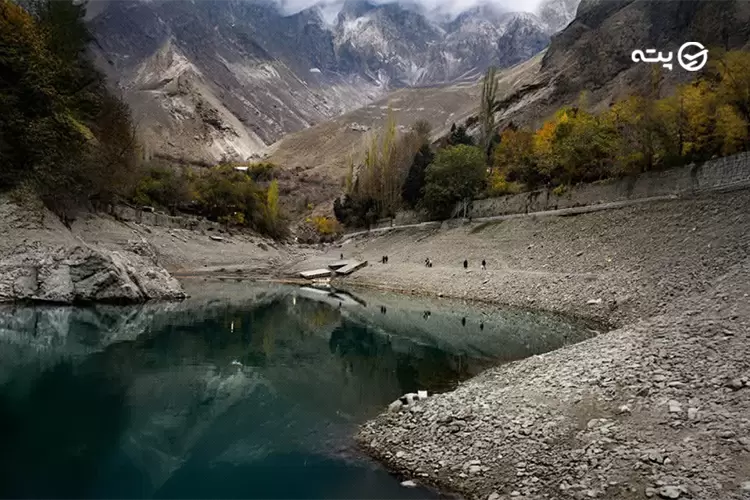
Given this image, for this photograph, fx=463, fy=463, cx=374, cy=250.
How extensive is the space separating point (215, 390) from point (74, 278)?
62.7ft

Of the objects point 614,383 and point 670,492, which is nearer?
point 670,492

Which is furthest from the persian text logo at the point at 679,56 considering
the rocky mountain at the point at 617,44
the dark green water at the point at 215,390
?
the dark green water at the point at 215,390

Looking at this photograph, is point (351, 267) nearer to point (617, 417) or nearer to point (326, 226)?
point (617, 417)

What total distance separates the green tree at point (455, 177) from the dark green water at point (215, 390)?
25.2 meters

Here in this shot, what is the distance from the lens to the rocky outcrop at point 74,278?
80.5 ft

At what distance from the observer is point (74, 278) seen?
26812 mm

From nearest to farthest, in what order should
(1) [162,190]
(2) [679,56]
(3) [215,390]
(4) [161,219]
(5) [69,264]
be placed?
1. (3) [215,390]
2. (5) [69,264]
3. (2) [679,56]
4. (4) [161,219]
5. (1) [162,190]

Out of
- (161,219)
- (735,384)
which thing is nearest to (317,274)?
(161,219)

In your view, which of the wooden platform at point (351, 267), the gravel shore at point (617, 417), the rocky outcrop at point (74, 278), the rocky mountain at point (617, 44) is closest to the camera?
the gravel shore at point (617, 417)

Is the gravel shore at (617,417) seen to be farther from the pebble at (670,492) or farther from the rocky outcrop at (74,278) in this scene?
the rocky outcrop at (74,278)

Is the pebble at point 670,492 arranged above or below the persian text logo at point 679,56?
below

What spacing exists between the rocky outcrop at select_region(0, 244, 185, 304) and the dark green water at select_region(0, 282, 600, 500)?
1.56 metres

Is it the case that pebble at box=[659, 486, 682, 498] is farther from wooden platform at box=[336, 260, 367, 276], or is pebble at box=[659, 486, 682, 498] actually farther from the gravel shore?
wooden platform at box=[336, 260, 367, 276]

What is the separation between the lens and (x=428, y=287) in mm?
35250
